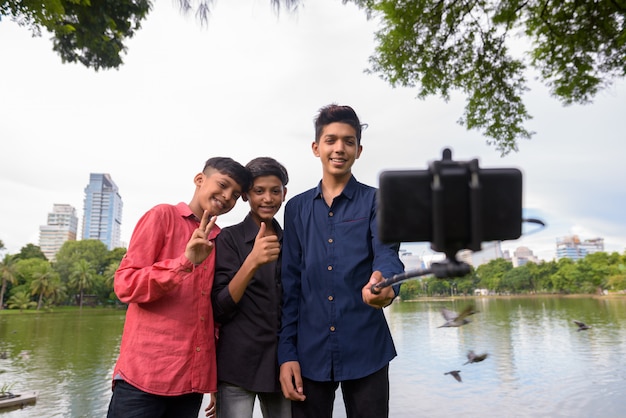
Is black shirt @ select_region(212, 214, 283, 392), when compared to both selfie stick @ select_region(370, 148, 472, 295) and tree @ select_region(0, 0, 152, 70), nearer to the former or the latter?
selfie stick @ select_region(370, 148, 472, 295)

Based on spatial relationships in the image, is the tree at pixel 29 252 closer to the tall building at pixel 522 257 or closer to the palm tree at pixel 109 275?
the palm tree at pixel 109 275

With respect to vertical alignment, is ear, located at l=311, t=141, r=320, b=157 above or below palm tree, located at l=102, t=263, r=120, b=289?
above

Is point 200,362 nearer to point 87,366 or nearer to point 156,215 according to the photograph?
point 156,215

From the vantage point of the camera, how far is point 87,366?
44.6 ft

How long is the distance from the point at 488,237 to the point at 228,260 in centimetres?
158

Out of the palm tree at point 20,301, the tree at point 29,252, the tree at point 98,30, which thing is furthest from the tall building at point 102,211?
the tree at point 98,30

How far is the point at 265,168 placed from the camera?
7.95ft

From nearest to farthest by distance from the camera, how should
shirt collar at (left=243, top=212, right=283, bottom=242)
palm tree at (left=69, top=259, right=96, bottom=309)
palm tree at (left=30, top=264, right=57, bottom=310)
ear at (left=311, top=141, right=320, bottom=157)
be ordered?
1. ear at (left=311, top=141, right=320, bottom=157)
2. shirt collar at (left=243, top=212, right=283, bottom=242)
3. palm tree at (left=30, top=264, right=57, bottom=310)
4. palm tree at (left=69, top=259, right=96, bottom=309)

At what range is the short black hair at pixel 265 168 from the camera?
2422mm

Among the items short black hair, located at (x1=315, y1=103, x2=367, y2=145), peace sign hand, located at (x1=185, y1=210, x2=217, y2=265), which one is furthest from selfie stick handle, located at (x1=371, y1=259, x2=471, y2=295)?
short black hair, located at (x1=315, y1=103, x2=367, y2=145)

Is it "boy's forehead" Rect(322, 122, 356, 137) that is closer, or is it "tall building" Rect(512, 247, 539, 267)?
"boy's forehead" Rect(322, 122, 356, 137)

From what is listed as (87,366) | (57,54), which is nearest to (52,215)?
(87,366)

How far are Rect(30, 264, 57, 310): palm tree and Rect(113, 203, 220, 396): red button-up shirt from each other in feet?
173

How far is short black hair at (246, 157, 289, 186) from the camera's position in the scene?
2422 millimetres
